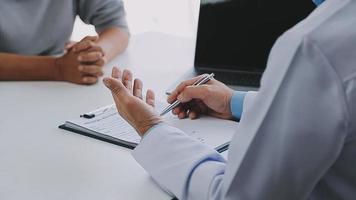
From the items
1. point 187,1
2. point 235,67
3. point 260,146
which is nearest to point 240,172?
point 260,146

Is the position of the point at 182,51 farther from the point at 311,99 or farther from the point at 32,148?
the point at 311,99

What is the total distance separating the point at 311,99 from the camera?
1.62ft

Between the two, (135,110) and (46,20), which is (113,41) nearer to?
(46,20)

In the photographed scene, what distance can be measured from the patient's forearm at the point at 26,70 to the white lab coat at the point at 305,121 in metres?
0.80

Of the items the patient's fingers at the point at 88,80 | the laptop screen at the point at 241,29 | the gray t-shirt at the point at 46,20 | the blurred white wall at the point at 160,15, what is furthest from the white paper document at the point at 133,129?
the blurred white wall at the point at 160,15

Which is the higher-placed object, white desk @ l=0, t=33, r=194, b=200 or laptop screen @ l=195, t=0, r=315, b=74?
laptop screen @ l=195, t=0, r=315, b=74

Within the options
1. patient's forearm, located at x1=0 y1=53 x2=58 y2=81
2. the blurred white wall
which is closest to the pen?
patient's forearm, located at x1=0 y1=53 x2=58 y2=81

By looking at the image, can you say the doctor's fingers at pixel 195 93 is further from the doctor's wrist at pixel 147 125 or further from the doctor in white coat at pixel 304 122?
the doctor in white coat at pixel 304 122

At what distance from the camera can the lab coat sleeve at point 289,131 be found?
0.49m

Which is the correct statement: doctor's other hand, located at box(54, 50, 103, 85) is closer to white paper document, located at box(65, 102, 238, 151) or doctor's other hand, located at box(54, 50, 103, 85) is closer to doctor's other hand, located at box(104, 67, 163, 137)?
white paper document, located at box(65, 102, 238, 151)

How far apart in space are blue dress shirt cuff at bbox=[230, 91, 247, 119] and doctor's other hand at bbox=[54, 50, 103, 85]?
420mm

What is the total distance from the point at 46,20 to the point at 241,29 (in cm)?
68

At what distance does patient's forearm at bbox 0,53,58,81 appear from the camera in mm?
1238

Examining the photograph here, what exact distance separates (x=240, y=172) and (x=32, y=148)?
468 millimetres
